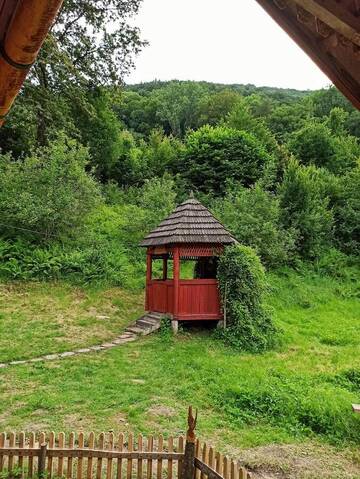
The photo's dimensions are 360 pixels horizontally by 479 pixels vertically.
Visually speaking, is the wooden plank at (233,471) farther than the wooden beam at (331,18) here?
Yes

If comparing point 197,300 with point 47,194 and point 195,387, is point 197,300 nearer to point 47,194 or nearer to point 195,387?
point 195,387

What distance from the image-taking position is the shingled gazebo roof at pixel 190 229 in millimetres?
12312

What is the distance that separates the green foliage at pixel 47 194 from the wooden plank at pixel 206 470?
1344cm

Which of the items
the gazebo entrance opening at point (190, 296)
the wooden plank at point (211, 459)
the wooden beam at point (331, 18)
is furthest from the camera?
the gazebo entrance opening at point (190, 296)

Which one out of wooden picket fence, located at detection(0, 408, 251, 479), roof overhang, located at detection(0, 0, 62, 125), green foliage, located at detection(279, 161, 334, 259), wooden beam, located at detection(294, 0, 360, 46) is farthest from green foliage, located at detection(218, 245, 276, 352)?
roof overhang, located at detection(0, 0, 62, 125)

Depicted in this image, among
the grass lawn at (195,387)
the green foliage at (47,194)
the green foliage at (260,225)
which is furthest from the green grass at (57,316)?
the green foliage at (260,225)

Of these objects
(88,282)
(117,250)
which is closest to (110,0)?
(117,250)

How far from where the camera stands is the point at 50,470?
441 cm

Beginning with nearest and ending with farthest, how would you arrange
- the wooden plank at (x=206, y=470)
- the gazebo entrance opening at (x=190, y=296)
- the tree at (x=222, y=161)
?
1. the wooden plank at (x=206, y=470)
2. the gazebo entrance opening at (x=190, y=296)
3. the tree at (x=222, y=161)

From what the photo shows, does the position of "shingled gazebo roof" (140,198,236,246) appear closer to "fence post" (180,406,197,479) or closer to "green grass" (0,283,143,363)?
"green grass" (0,283,143,363)

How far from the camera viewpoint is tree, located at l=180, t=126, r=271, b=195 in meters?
25.0

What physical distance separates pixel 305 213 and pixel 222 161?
6521 millimetres

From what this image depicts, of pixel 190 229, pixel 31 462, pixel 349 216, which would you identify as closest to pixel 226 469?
pixel 31 462

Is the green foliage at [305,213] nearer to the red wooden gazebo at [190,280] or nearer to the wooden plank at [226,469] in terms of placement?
the red wooden gazebo at [190,280]
